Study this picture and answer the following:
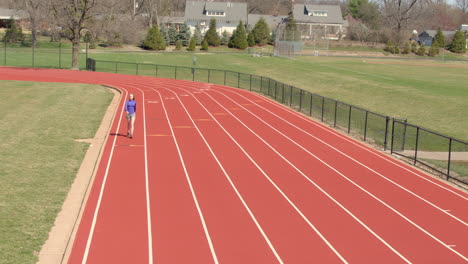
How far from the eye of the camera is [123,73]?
60.5 meters

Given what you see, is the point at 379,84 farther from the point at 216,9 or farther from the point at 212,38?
the point at 216,9

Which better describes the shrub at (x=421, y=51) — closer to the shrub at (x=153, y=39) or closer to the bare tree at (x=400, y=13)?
the bare tree at (x=400, y=13)

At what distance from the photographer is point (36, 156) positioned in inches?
840

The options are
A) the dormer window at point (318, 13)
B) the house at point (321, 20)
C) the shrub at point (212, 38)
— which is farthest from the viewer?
the dormer window at point (318, 13)

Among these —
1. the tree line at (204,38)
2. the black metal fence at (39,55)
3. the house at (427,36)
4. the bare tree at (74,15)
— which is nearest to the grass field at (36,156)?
the bare tree at (74,15)

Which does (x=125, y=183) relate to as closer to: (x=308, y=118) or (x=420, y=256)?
(x=420, y=256)

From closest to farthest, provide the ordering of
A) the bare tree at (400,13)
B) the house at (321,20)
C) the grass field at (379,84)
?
the grass field at (379,84), the house at (321,20), the bare tree at (400,13)

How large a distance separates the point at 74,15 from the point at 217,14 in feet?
234

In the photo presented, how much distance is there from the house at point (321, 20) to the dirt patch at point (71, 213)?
4389 inches

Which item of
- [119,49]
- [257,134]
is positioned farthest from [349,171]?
[119,49]

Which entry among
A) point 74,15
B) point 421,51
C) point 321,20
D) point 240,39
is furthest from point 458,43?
point 74,15

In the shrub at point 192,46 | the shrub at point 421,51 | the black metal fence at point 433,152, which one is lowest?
the black metal fence at point 433,152

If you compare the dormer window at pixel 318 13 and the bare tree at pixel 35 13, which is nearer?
the bare tree at pixel 35 13

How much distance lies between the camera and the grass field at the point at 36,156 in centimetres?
1393
